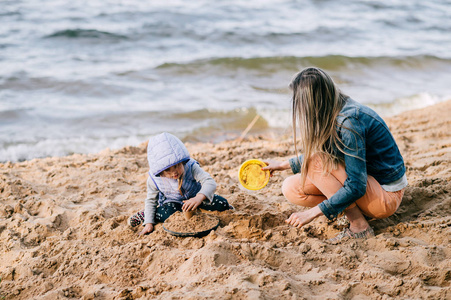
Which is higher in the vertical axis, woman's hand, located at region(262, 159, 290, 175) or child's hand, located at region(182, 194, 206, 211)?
woman's hand, located at region(262, 159, 290, 175)

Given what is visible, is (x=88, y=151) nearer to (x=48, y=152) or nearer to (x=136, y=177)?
(x=48, y=152)

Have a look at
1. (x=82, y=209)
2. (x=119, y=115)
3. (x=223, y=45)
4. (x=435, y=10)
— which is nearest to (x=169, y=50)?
(x=223, y=45)

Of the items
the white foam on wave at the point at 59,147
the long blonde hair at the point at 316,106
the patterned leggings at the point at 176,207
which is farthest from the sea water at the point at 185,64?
the long blonde hair at the point at 316,106

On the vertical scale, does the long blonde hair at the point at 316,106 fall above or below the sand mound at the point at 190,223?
above

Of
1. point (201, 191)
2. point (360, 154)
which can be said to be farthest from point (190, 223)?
point (360, 154)

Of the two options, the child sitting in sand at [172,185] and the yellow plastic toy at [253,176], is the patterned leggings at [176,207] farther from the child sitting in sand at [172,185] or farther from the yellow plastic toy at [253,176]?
the yellow plastic toy at [253,176]

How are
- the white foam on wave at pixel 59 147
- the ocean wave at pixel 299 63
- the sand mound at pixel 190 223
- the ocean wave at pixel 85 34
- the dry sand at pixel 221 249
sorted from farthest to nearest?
the ocean wave at pixel 85 34
the ocean wave at pixel 299 63
the white foam on wave at pixel 59 147
the sand mound at pixel 190 223
the dry sand at pixel 221 249

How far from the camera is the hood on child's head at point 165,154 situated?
9.17 ft

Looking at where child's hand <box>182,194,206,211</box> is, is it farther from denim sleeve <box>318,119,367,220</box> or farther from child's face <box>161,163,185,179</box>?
denim sleeve <box>318,119,367,220</box>

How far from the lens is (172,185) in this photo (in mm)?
3027

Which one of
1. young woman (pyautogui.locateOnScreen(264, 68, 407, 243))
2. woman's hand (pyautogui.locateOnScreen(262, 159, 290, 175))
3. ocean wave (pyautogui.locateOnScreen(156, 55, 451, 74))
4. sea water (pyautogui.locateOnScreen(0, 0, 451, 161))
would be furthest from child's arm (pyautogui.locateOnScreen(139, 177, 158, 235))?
ocean wave (pyautogui.locateOnScreen(156, 55, 451, 74))

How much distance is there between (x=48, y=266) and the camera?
2.58 metres

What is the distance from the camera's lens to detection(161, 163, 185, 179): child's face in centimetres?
287

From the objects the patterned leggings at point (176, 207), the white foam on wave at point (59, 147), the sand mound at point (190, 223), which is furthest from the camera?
the white foam on wave at point (59, 147)
